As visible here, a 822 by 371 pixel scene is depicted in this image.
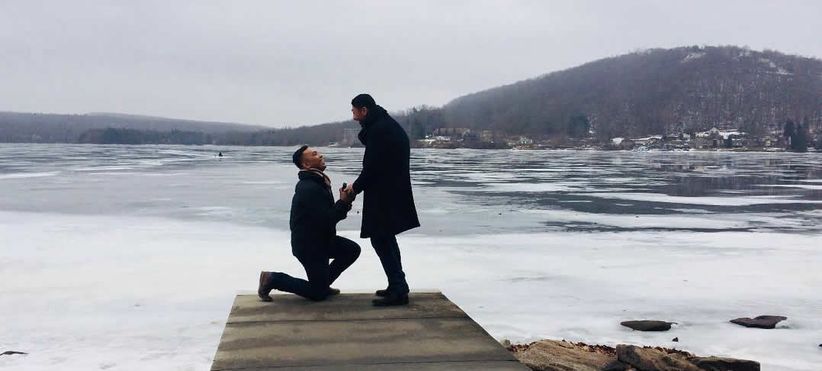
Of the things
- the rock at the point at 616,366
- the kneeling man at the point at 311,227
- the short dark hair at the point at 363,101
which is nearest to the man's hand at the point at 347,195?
the kneeling man at the point at 311,227

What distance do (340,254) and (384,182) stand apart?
902mm

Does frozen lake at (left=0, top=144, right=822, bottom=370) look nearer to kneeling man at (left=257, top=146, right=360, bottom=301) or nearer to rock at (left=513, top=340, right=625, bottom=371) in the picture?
rock at (left=513, top=340, right=625, bottom=371)

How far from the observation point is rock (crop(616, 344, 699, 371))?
516 cm

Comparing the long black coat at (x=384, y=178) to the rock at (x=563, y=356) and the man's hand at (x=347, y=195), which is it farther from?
the rock at (x=563, y=356)

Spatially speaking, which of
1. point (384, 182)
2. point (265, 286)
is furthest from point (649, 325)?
point (265, 286)

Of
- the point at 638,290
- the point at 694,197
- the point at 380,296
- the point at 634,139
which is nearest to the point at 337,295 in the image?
the point at 380,296

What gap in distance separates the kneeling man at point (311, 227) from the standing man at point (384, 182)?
0.20 m

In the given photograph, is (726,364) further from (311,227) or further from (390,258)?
(311,227)

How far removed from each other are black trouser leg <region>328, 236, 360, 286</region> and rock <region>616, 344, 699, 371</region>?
2.31 meters

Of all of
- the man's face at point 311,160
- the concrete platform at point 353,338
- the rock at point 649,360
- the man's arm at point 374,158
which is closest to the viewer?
the concrete platform at point 353,338

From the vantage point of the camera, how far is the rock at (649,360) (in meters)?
5.16

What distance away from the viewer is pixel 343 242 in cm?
631

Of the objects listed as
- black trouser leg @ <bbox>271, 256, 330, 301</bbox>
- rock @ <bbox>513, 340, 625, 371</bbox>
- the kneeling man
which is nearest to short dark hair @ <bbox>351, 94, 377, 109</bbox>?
the kneeling man

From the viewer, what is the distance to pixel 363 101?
19.0 feet
